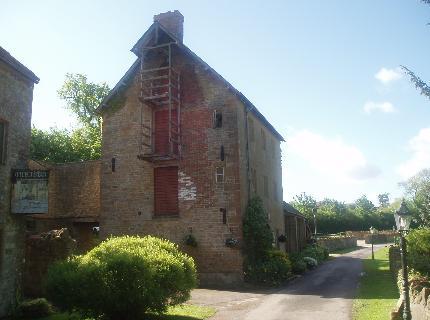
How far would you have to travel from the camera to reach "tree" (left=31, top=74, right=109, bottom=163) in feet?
131

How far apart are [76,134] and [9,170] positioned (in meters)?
32.9

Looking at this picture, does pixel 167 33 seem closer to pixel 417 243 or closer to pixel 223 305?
pixel 223 305

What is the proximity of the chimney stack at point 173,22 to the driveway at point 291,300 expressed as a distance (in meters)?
14.6

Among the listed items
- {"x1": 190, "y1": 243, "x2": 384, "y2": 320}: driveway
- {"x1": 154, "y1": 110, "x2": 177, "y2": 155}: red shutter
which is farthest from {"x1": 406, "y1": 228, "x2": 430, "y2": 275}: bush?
{"x1": 154, "y1": 110, "x2": 177, "y2": 155}: red shutter

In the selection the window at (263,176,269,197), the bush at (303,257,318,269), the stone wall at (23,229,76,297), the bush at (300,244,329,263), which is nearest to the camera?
the stone wall at (23,229,76,297)

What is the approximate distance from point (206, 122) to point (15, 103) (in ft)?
34.8

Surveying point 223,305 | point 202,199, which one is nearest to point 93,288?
point 223,305

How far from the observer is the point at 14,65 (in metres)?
12.7

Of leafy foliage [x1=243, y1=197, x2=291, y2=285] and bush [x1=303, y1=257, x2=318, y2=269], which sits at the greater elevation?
leafy foliage [x1=243, y1=197, x2=291, y2=285]

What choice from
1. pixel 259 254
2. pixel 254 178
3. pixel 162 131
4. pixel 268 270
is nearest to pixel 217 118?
pixel 162 131

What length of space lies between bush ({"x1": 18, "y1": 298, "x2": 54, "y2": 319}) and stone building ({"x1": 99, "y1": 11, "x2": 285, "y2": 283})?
9.18 metres

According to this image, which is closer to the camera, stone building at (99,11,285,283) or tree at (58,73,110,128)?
stone building at (99,11,285,283)

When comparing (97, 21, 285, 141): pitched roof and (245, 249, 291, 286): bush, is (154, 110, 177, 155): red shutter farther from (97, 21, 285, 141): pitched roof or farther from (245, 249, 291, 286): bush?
(245, 249, 291, 286): bush

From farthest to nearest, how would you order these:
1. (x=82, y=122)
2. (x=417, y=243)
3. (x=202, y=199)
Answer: (x=82, y=122) → (x=202, y=199) → (x=417, y=243)
